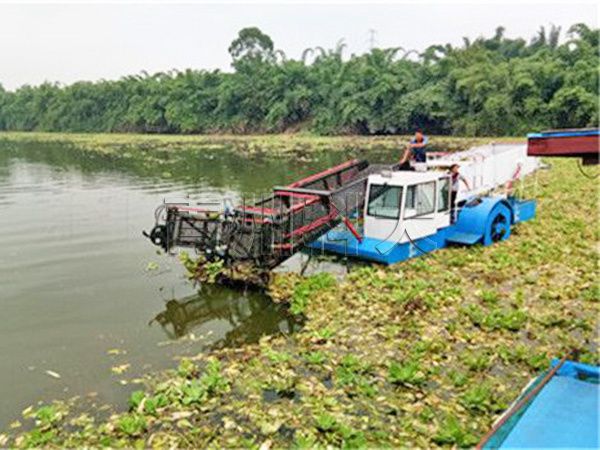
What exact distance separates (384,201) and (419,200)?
0.84 metres

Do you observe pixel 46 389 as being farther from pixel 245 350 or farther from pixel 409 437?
pixel 409 437

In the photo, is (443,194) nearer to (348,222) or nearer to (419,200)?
(419,200)

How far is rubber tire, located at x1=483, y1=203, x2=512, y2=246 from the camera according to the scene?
42.5 feet

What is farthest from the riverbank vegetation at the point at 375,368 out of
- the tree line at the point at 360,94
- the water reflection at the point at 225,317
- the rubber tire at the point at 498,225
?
the tree line at the point at 360,94

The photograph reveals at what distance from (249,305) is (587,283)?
7086 mm

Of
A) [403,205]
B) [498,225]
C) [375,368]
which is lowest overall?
[375,368]

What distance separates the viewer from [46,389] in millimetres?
7176

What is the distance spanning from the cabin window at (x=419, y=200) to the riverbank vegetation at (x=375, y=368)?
4.40 feet

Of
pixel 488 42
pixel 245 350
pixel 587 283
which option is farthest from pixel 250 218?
pixel 488 42

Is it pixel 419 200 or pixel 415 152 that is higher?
pixel 415 152

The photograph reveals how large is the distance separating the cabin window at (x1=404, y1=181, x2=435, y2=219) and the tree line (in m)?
43.3

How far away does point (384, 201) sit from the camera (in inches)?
473

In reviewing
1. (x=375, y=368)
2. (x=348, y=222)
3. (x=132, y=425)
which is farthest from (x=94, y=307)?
(x=375, y=368)

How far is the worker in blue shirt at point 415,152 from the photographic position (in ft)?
47.0
